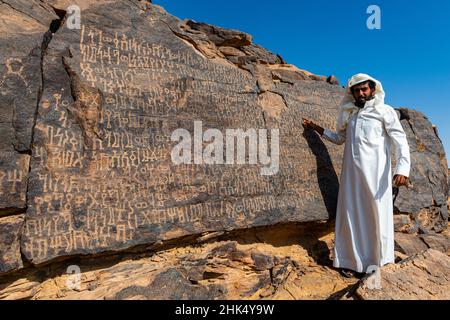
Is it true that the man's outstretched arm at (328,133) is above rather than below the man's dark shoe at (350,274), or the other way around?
above

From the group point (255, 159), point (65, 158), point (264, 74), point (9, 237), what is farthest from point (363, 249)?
point (9, 237)

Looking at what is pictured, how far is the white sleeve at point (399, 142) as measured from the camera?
11.7 ft

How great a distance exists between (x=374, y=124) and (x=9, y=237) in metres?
3.85

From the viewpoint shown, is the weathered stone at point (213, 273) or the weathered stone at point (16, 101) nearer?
the weathered stone at point (16, 101)

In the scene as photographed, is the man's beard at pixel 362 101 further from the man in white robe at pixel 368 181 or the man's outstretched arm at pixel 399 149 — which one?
the man's outstretched arm at pixel 399 149

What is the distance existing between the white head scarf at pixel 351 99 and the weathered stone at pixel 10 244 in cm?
371

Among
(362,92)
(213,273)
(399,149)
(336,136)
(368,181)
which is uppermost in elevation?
(362,92)

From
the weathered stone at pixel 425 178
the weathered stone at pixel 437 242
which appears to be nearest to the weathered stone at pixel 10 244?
the weathered stone at pixel 425 178

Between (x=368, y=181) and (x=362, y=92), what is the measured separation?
112 centimetres

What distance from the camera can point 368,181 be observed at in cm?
356

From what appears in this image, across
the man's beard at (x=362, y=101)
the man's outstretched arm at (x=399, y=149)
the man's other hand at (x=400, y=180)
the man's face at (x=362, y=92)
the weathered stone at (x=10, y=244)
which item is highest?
the man's face at (x=362, y=92)

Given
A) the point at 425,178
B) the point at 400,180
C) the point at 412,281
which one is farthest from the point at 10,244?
the point at 425,178

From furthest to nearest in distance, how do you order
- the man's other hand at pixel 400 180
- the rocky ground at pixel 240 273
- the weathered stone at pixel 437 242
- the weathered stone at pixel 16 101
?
the weathered stone at pixel 437 242 → the man's other hand at pixel 400 180 → the rocky ground at pixel 240 273 → the weathered stone at pixel 16 101

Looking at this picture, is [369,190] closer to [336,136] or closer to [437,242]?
[336,136]
